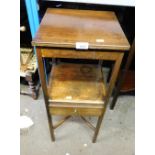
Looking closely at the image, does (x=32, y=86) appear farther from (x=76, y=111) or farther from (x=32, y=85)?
(x=76, y=111)

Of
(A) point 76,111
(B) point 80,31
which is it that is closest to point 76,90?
Answer: (A) point 76,111

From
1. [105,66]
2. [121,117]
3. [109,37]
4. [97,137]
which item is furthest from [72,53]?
[105,66]

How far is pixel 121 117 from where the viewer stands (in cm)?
140

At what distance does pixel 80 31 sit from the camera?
74cm

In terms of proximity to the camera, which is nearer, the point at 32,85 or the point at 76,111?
the point at 76,111

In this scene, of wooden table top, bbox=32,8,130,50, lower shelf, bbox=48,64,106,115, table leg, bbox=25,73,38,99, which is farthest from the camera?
table leg, bbox=25,73,38,99

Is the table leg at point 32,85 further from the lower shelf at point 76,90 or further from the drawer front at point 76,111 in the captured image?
the drawer front at point 76,111

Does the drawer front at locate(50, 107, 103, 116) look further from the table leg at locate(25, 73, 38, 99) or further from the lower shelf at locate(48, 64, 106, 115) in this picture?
the table leg at locate(25, 73, 38, 99)

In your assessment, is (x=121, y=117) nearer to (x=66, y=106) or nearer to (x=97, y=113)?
(x=97, y=113)

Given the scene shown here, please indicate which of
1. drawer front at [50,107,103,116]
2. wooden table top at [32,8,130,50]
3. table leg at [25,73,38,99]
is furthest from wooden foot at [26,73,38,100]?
wooden table top at [32,8,130,50]

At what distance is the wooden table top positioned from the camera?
66 cm

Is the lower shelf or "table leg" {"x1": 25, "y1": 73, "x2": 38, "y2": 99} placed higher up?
the lower shelf
